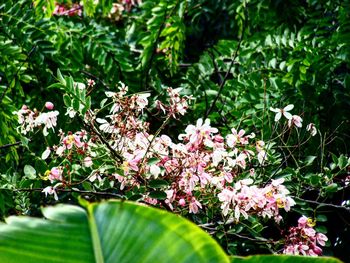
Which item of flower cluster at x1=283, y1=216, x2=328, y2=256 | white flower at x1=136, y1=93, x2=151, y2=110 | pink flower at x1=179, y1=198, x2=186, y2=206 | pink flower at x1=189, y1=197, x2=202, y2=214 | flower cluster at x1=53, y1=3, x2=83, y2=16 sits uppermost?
white flower at x1=136, y1=93, x2=151, y2=110

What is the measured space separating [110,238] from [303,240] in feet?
3.48

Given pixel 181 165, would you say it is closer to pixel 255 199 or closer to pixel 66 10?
pixel 255 199

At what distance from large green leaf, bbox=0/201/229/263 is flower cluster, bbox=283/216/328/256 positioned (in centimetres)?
97

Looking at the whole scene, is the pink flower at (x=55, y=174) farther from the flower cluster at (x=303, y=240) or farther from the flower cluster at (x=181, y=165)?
the flower cluster at (x=303, y=240)

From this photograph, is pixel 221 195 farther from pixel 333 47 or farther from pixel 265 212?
pixel 333 47

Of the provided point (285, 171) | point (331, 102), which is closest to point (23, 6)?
point (331, 102)

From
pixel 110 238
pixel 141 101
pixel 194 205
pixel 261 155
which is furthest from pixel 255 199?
pixel 110 238

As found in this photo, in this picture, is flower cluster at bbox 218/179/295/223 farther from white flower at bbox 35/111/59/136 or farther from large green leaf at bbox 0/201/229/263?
large green leaf at bbox 0/201/229/263

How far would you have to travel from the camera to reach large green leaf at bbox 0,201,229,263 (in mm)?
901

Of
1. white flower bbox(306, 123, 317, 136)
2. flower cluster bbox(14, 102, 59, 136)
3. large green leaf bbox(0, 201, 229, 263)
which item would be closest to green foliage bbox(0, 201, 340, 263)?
large green leaf bbox(0, 201, 229, 263)

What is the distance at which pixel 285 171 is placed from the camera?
6.68ft

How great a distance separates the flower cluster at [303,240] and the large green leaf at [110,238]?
0.97 meters

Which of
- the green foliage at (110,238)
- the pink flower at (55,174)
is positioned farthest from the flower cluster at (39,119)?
the green foliage at (110,238)

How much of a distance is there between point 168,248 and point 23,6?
109 inches
